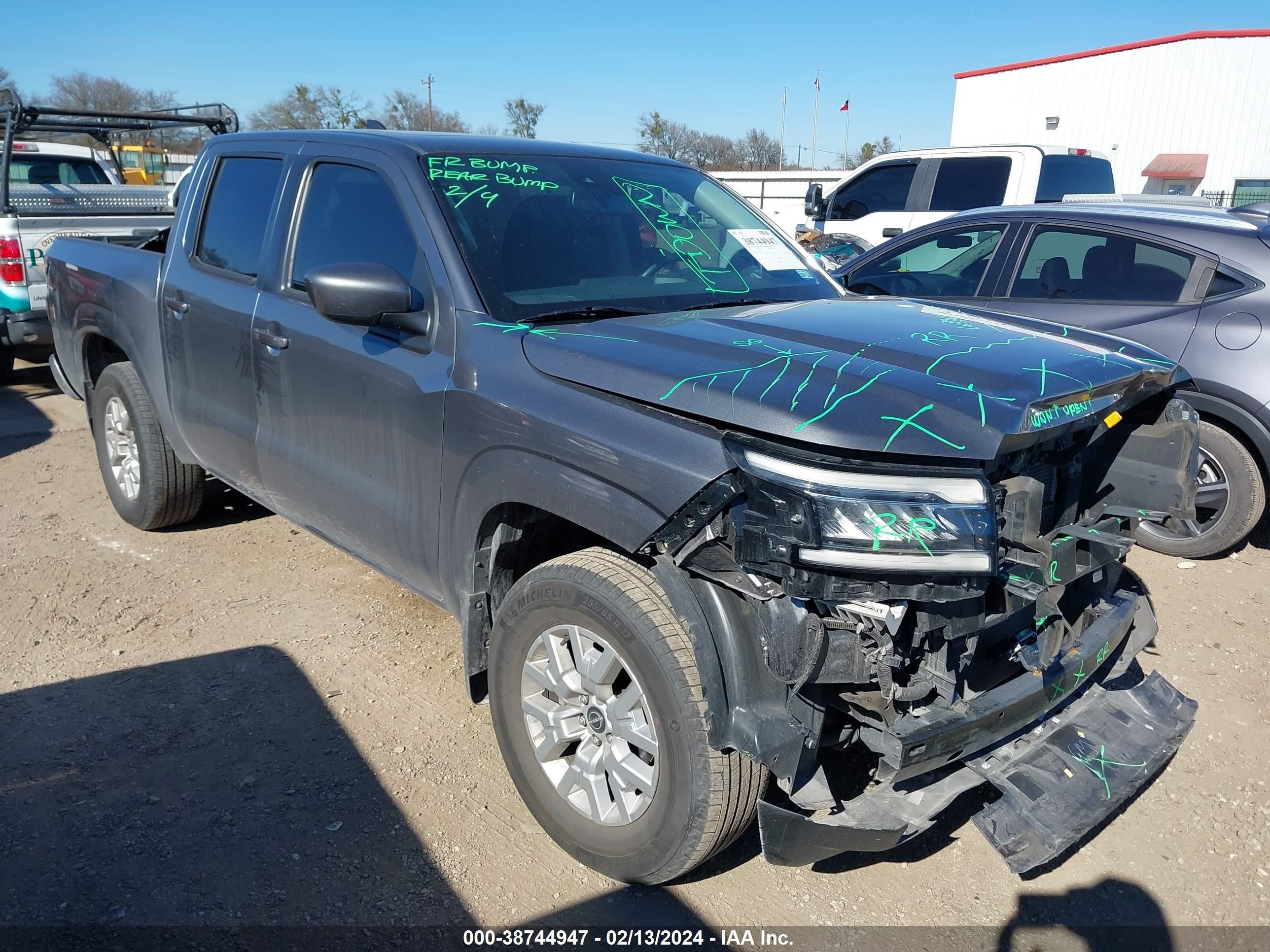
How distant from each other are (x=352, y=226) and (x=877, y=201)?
856 centimetres

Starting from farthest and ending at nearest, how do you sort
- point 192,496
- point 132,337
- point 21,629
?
1. point 192,496
2. point 132,337
3. point 21,629

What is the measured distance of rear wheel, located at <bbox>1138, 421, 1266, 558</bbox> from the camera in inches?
191

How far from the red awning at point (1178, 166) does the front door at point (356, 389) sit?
32.4 m

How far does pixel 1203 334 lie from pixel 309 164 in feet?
14.1

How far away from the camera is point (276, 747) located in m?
3.31

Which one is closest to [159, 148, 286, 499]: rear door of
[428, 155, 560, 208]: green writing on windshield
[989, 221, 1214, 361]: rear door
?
[428, 155, 560, 208]: green writing on windshield

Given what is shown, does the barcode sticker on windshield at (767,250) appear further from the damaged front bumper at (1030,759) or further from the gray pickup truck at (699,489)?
the damaged front bumper at (1030,759)

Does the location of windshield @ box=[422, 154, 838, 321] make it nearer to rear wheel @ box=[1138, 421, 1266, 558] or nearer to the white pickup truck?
rear wheel @ box=[1138, 421, 1266, 558]

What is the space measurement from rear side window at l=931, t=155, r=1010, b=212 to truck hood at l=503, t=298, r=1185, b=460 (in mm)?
7076

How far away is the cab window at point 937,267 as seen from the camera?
18.6 feet

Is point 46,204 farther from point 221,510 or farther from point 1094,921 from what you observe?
point 1094,921

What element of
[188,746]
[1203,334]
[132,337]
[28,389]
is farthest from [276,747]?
[28,389]

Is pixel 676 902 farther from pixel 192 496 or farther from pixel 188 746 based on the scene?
pixel 192 496

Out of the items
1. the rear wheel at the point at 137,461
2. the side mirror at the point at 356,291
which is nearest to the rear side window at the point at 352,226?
the side mirror at the point at 356,291
